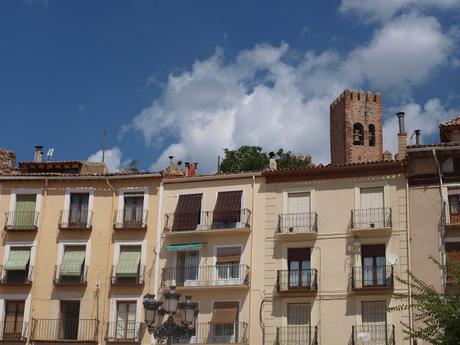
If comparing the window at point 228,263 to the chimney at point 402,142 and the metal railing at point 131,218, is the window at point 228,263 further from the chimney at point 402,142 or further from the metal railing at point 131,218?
the chimney at point 402,142

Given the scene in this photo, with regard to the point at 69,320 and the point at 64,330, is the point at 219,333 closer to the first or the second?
the point at 69,320

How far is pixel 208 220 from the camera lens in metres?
37.3

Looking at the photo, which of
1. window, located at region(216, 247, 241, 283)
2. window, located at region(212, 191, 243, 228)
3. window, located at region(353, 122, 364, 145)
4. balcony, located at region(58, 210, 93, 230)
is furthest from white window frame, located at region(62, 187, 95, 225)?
window, located at region(353, 122, 364, 145)

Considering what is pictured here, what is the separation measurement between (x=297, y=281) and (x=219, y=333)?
424cm

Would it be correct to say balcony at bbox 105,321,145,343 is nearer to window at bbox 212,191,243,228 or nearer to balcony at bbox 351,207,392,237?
window at bbox 212,191,243,228

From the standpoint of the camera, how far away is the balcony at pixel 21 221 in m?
39.3

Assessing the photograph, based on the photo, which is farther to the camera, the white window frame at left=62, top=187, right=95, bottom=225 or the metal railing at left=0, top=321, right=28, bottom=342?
the white window frame at left=62, top=187, right=95, bottom=225

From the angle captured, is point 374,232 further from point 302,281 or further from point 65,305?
point 65,305

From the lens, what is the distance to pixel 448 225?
109 feet

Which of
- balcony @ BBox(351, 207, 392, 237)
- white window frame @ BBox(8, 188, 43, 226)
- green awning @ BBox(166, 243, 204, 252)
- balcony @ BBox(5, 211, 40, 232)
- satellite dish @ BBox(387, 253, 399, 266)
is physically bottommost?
satellite dish @ BBox(387, 253, 399, 266)

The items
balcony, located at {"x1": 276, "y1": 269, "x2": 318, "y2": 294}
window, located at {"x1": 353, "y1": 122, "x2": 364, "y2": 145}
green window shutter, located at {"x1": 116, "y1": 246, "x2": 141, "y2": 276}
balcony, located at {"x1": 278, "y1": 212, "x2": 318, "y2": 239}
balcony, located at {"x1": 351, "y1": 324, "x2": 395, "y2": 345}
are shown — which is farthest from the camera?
window, located at {"x1": 353, "y1": 122, "x2": 364, "y2": 145}

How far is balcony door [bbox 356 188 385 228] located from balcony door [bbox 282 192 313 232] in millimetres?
2351

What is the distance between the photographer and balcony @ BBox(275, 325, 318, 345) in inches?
1337

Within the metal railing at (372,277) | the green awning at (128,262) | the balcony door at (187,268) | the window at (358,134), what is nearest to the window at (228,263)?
the balcony door at (187,268)
